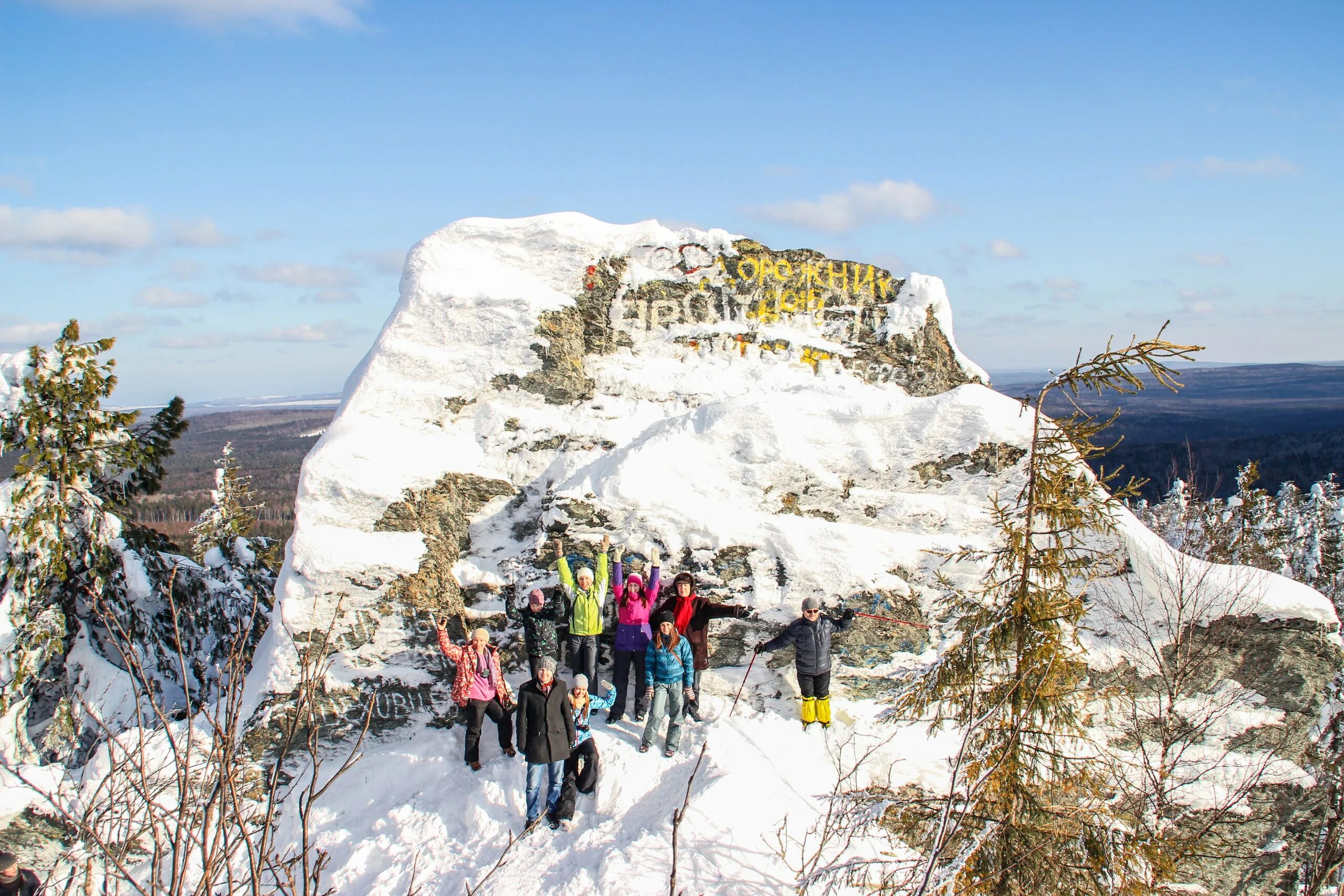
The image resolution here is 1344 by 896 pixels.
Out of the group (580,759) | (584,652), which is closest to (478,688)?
(584,652)

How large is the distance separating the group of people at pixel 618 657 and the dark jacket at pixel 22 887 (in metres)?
3.79

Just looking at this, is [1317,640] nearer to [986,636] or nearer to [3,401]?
[986,636]

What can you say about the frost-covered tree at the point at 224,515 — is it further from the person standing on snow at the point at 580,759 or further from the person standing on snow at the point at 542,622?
the person standing on snow at the point at 580,759

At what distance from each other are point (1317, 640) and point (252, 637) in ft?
52.6

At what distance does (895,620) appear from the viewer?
967 centimetres

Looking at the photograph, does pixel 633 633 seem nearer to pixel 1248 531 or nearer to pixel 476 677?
pixel 476 677

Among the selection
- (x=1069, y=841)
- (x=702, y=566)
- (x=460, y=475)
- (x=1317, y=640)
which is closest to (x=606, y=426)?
(x=460, y=475)

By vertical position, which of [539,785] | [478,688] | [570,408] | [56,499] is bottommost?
[539,785]

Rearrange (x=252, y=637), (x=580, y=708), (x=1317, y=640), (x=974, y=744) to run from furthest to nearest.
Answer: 1. (x=252, y=637)
2. (x=1317, y=640)
3. (x=580, y=708)
4. (x=974, y=744)

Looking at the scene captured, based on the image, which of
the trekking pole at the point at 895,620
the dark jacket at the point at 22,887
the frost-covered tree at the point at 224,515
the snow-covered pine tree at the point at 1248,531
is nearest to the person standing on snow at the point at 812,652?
the trekking pole at the point at 895,620

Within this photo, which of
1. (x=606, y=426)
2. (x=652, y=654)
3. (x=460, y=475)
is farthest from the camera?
(x=606, y=426)

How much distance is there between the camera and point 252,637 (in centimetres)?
1359

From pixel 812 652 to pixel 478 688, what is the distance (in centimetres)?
385

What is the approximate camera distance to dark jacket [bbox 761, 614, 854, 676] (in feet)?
29.0
